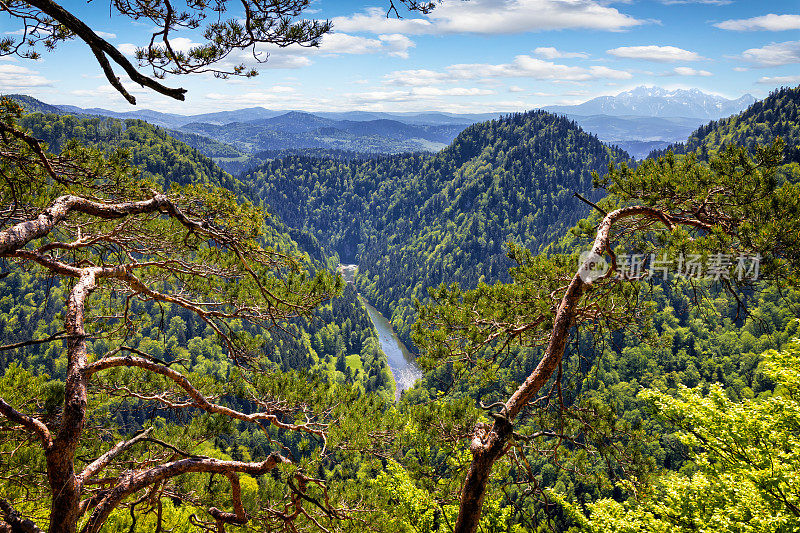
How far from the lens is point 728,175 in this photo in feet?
24.9

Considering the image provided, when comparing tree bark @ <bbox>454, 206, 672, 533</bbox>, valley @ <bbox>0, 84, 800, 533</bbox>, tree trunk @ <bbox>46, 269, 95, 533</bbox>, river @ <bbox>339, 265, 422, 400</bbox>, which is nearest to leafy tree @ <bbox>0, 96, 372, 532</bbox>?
tree trunk @ <bbox>46, 269, 95, 533</bbox>

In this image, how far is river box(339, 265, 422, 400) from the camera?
354 feet

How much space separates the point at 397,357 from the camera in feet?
394

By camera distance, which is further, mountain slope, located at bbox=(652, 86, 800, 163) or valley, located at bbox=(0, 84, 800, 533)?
mountain slope, located at bbox=(652, 86, 800, 163)

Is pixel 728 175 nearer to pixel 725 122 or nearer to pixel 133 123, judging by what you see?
pixel 725 122

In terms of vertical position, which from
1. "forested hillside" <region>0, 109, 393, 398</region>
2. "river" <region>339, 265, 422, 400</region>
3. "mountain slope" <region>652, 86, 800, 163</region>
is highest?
"mountain slope" <region>652, 86, 800, 163</region>

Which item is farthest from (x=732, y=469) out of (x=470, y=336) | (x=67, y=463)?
(x=67, y=463)

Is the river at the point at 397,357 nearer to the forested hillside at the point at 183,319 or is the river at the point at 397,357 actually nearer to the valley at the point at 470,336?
the valley at the point at 470,336

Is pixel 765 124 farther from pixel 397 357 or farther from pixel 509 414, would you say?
pixel 509 414

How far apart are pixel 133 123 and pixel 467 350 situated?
667ft

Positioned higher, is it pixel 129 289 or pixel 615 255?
pixel 615 255

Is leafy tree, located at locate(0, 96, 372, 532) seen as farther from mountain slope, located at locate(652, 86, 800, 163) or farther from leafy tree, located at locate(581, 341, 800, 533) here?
mountain slope, located at locate(652, 86, 800, 163)

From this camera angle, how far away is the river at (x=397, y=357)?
4247 inches

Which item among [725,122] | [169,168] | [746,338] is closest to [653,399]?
[746,338]
